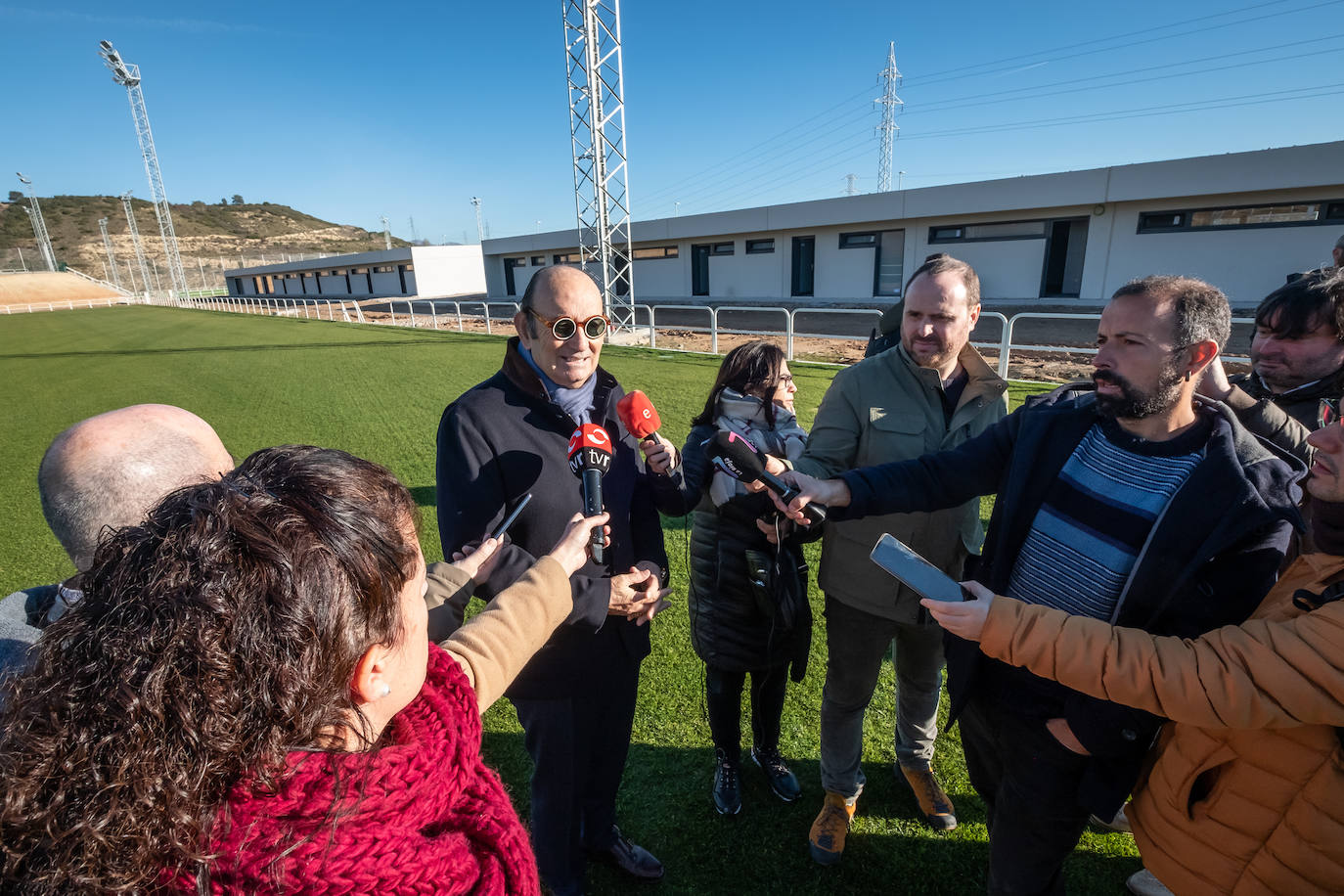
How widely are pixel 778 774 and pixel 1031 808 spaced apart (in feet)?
3.55

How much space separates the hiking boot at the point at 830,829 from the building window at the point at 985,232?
22694 mm

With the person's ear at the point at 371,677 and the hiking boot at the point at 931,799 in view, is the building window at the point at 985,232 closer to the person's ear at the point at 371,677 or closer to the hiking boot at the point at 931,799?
the hiking boot at the point at 931,799

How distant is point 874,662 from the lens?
90.2 inches

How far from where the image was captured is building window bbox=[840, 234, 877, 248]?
77.0 ft

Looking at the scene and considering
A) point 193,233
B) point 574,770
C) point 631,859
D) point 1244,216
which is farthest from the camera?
point 193,233

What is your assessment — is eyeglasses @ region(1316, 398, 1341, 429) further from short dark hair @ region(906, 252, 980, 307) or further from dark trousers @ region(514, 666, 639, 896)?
dark trousers @ region(514, 666, 639, 896)

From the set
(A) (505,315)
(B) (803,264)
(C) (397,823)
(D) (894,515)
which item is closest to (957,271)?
(D) (894,515)

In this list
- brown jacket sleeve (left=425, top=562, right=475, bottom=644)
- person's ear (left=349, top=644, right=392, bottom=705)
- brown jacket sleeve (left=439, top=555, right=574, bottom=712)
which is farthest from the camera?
brown jacket sleeve (left=425, top=562, right=475, bottom=644)

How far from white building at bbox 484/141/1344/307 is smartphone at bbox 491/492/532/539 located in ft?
44.2

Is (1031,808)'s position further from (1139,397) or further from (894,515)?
(1139,397)

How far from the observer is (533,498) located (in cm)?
189

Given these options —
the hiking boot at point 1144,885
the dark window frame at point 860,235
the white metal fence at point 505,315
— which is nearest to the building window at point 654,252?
the white metal fence at point 505,315

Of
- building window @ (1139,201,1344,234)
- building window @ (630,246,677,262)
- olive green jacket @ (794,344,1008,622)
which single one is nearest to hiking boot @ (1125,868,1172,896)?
olive green jacket @ (794,344,1008,622)

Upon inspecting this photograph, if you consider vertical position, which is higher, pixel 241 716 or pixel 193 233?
pixel 193 233
